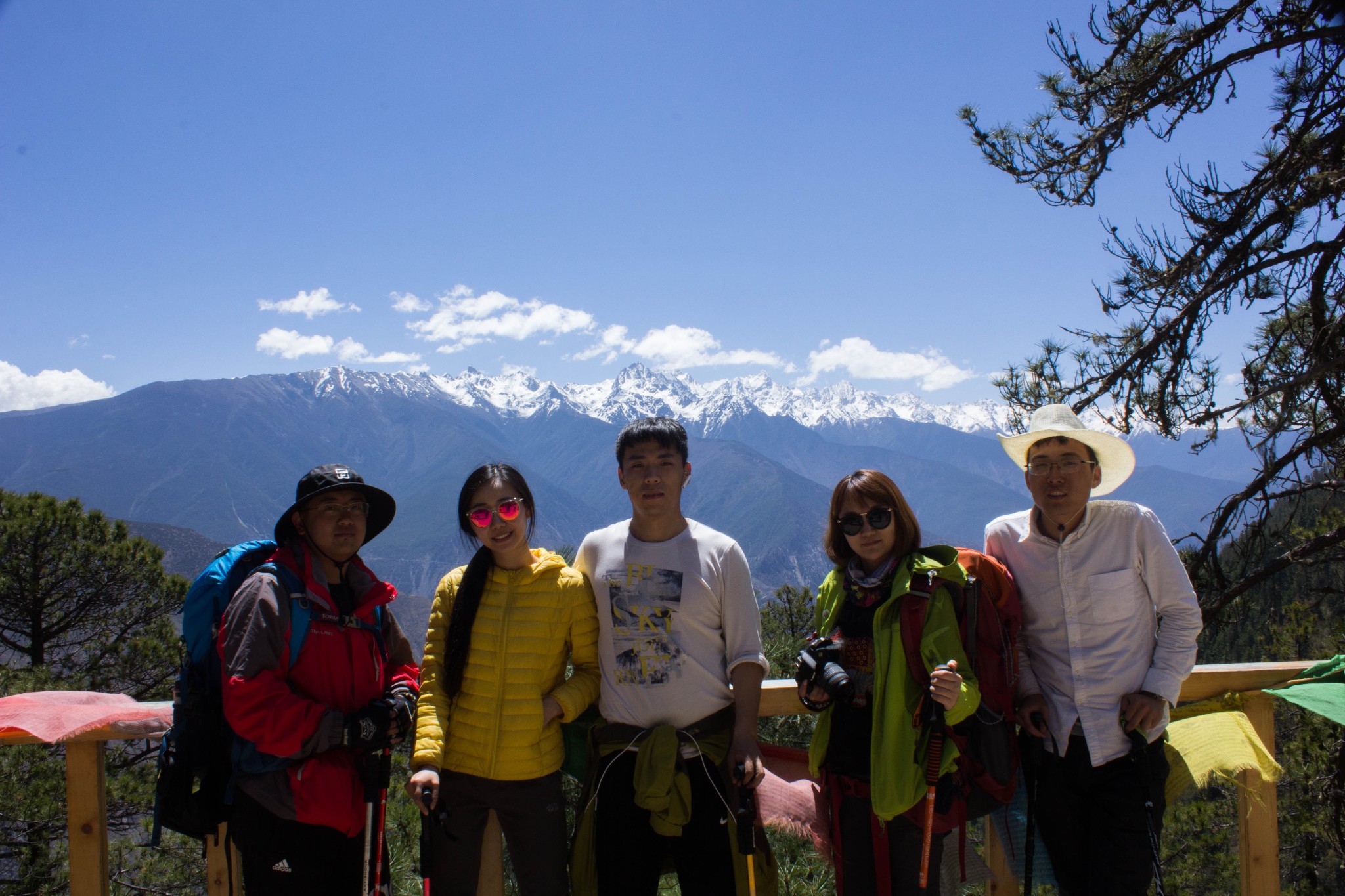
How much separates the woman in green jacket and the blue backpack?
5.63ft

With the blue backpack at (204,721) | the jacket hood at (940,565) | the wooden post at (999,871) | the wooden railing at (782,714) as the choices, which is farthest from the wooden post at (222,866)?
the wooden post at (999,871)

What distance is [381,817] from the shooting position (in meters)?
2.54

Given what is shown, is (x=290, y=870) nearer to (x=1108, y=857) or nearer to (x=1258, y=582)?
(x=1108, y=857)

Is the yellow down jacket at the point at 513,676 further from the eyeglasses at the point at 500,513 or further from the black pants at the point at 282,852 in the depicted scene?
the black pants at the point at 282,852

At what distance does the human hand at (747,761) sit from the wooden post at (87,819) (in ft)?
6.90

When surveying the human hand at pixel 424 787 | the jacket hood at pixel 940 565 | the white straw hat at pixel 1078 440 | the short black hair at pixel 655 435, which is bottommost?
the human hand at pixel 424 787

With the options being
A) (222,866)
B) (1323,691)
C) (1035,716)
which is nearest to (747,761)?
(1035,716)

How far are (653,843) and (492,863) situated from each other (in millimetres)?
613

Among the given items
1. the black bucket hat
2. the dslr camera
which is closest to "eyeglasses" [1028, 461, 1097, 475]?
the dslr camera

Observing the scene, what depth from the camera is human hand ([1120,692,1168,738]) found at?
2473 mm

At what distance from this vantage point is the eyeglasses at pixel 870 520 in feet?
8.38

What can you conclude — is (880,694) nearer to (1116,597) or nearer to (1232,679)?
(1116,597)

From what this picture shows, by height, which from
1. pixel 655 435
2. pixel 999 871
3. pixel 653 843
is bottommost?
pixel 999 871

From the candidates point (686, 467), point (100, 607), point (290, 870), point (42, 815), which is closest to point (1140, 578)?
point (686, 467)
